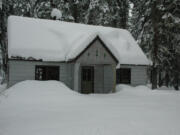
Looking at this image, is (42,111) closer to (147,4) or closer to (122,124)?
(122,124)

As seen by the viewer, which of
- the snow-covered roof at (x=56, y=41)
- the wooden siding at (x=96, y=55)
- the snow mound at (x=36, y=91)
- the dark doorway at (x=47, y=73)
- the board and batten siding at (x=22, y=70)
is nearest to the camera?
the snow mound at (x=36, y=91)

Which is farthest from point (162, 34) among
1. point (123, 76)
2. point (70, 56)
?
point (70, 56)

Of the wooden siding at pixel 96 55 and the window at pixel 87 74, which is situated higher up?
the wooden siding at pixel 96 55

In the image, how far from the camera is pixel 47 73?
15.6 metres

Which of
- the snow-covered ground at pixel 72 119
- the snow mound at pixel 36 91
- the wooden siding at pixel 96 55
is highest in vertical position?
the wooden siding at pixel 96 55

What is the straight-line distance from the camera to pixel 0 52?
1978 centimetres

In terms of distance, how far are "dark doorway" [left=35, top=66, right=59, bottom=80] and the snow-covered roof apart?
33.0 inches

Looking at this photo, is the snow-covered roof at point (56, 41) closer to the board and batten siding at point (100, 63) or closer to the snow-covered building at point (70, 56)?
the snow-covered building at point (70, 56)

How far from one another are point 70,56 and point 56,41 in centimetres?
232

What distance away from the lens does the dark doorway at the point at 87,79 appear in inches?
690

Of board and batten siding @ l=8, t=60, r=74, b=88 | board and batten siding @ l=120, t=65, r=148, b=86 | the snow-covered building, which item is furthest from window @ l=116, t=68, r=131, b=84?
board and batten siding @ l=8, t=60, r=74, b=88

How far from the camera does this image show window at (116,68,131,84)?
1870 cm

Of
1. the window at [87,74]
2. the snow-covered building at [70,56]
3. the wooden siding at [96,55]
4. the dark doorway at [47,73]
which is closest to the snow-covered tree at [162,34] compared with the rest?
the snow-covered building at [70,56]

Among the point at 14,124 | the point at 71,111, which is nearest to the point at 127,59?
the point at 71,111
